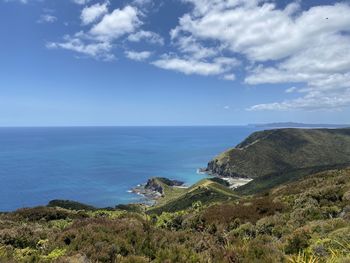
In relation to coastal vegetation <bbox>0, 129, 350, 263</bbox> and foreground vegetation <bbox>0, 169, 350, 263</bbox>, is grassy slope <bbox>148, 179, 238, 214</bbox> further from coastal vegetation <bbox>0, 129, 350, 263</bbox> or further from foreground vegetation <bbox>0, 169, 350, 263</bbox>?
foreground vegetation <bbox>0, 169, 350, 263</bbox>

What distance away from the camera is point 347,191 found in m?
17.8

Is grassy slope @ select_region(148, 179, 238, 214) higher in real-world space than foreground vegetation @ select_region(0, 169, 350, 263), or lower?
lower

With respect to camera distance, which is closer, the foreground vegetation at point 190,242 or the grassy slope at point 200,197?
the foreground vegetation at point 190,242

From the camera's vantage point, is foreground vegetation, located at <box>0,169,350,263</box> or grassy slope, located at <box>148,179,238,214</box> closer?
foreground vegetation, located at <box>0,169,350,263</box>

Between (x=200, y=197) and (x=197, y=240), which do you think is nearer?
(x=197, y=240)

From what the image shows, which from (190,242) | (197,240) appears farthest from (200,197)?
(190,242)

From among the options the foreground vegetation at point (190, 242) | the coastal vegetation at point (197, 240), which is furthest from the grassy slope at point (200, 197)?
the foreground vegetation at point (190, 242)

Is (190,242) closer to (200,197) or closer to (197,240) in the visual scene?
(197,240)

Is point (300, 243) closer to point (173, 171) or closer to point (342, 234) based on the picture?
point (342, 234)

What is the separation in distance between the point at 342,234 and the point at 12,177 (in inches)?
6334

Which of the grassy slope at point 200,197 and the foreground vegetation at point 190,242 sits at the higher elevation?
the foreground vegetation at point 190,242

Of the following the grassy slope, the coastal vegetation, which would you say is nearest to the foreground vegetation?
the coastal vegetation

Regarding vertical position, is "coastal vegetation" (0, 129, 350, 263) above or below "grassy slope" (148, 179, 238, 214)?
above

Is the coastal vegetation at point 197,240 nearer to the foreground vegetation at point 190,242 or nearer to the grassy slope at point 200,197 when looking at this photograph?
the foreground vegetation at point 190,242
